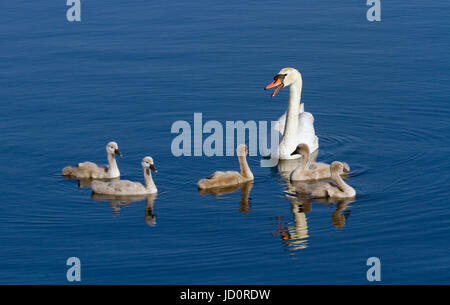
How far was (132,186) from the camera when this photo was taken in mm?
20094

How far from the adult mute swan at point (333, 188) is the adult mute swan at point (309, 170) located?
917 mm

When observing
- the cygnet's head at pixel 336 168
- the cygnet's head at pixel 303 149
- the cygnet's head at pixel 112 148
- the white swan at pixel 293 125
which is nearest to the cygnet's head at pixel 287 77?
the white swan at pixel 293 125

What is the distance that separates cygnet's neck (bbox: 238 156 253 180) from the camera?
20922 millimetres

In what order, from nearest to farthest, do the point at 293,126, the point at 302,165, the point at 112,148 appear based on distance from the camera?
the point at 112,148 → the point at 302,165 → the point at 293,126

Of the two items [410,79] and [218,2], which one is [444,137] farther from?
[218,2]

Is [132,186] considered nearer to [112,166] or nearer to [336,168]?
[112,166]

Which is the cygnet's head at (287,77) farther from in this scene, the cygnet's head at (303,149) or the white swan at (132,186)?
the white swan at (132,186)

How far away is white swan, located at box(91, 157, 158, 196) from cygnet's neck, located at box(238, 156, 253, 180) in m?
1.92

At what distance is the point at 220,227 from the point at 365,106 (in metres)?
8.76

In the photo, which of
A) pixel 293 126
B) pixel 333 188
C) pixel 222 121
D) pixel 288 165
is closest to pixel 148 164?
pixel 333 188

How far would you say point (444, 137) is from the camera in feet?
77.4

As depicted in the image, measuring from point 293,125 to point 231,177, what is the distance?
3.10 metres

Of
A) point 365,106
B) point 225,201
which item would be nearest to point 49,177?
point 225,201

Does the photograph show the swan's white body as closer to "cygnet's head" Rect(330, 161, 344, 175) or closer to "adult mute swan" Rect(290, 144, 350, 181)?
"adult mute swan" Rect(290, 144, 350, 181)
